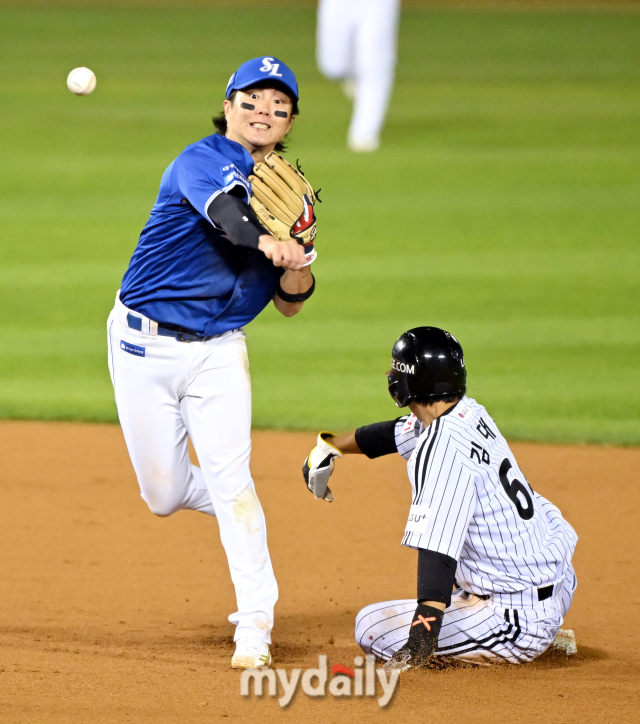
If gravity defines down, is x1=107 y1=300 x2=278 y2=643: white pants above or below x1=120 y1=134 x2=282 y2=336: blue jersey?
below

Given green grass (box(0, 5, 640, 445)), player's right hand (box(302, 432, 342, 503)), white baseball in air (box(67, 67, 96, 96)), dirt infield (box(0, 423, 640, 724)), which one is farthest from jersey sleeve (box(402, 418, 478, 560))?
green grass (box(0, 5, 640, 445))

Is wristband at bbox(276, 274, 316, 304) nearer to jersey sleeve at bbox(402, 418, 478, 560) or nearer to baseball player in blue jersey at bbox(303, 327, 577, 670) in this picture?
baseball player in blue jersey at bbox(303, 327, 577, 670)

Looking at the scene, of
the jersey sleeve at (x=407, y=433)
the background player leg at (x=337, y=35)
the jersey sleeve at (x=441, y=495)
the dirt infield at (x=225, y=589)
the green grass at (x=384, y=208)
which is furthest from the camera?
the background player leg at (x=337, y=35)

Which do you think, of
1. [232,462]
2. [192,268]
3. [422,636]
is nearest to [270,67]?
[192,268]

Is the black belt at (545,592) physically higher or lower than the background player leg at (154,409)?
lower

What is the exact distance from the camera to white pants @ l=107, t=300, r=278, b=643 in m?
3.80

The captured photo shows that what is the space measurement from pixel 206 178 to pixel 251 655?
64.4 inches

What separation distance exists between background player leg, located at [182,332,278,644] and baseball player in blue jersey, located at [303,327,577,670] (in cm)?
41

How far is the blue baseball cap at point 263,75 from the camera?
381cm

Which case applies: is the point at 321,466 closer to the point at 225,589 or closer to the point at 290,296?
the point at 290,296

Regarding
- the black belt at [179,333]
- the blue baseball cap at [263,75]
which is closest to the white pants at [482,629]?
the black belt at [179,333]

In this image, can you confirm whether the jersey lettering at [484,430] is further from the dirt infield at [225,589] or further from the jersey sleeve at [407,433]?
the dirt infield at [225,589]

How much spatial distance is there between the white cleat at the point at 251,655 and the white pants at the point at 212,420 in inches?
1.3

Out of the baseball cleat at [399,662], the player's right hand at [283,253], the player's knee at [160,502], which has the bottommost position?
the baseball cleat at [399,662]
